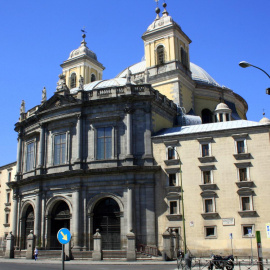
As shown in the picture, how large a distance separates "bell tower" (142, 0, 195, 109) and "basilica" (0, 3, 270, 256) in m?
0.41

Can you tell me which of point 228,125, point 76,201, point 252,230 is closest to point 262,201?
point 252,230

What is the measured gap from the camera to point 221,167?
3788 centimetres

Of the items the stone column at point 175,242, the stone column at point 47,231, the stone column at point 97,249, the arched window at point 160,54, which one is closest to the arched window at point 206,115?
the arched window at point 160,54

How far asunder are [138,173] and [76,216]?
7739 millimetres

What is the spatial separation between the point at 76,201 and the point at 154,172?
8.68m

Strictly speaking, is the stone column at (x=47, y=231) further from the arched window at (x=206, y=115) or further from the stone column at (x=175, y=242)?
the arched window at (x=206, y=115)

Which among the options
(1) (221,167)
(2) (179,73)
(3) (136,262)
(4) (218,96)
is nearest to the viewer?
(3) (136,262)

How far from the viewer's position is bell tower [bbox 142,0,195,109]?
1997 inches

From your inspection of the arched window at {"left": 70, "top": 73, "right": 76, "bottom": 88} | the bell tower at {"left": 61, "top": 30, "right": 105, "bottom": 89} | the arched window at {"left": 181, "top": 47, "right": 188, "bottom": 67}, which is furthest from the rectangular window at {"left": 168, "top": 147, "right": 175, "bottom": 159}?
the arched window at {"left": 70, "top": 73, "right": 76, "bottom": 88}

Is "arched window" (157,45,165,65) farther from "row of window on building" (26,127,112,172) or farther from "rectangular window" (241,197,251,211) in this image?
"rectangular window" (241,197,251,211)

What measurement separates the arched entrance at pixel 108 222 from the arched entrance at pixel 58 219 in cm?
385

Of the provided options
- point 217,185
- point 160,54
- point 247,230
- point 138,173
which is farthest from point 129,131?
point 160,54

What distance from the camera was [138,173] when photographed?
39.8 m

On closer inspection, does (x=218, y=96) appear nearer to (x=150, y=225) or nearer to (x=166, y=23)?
(x=166, y=23)
